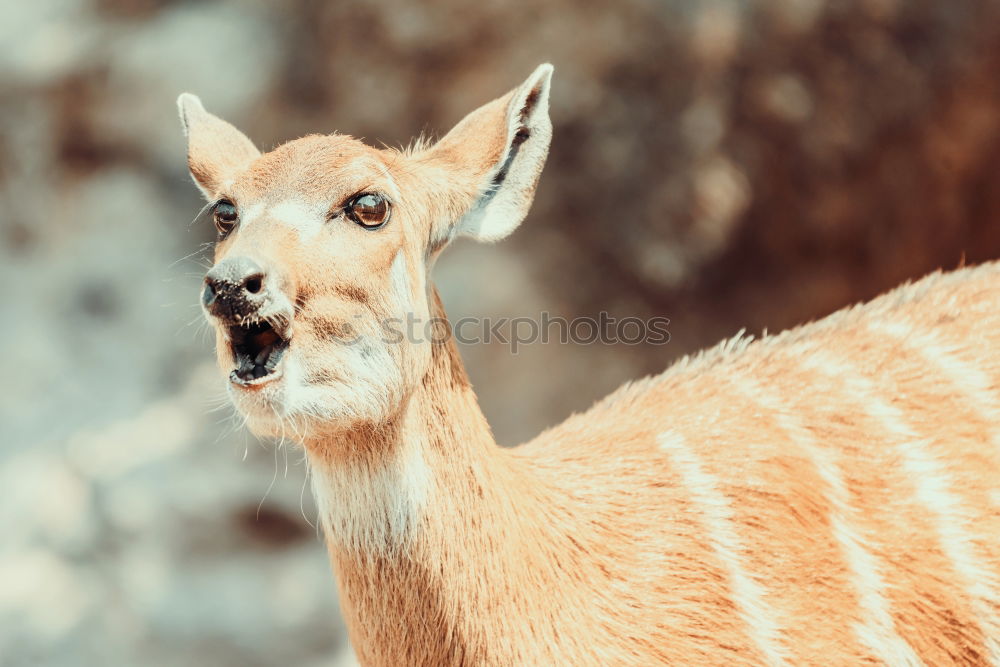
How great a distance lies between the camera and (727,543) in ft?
10.9

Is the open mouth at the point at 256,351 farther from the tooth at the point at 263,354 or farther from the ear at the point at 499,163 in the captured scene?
the ear at the point at 499,163

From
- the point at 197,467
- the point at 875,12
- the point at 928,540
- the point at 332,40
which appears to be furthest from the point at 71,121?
the point at 928,540

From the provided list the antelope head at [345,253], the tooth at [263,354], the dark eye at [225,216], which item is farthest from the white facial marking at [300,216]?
the tooth at [263,354]

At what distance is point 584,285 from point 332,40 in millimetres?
1901

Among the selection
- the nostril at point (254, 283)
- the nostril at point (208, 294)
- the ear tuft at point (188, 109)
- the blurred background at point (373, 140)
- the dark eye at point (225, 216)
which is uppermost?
the blurred background at point (373, 140)

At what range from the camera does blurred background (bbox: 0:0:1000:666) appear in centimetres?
622

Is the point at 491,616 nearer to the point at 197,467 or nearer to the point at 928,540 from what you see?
the point at 928,540

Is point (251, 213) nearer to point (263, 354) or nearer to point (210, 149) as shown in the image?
point (263, 354)

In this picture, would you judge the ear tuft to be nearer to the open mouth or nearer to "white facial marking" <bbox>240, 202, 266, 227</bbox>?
"white facial marking" <bbox>240, 202, 266, 227</bbox>

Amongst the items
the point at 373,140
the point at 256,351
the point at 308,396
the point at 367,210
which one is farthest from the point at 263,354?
the point at 373,140

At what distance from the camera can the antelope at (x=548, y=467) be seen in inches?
117

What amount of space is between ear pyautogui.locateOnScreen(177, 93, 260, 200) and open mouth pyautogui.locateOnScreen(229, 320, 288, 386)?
705 mm

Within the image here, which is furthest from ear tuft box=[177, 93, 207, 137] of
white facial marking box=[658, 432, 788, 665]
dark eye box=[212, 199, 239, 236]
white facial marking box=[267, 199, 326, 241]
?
white facial marking box=[658, 432, 788, 665]

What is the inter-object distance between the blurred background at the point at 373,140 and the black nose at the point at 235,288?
3516mm
